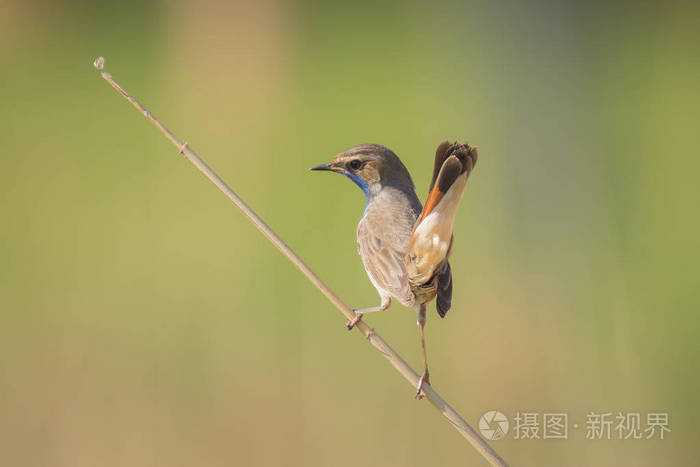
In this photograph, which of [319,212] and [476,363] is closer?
[476,363]

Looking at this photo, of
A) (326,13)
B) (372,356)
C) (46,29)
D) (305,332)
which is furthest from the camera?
(326,13)

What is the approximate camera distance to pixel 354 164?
1.83 m

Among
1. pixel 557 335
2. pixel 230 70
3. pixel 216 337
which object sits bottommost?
pixel 557 335

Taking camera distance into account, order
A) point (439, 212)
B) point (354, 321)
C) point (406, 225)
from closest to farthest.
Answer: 1. point (439, 212)
2. point (354, 321)
3. point (406, 225)

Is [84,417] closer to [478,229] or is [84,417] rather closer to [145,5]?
[478,229]

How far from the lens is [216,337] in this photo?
11.0 ft

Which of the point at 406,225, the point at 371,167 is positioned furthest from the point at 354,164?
the point at 406,225

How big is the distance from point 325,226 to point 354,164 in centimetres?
195

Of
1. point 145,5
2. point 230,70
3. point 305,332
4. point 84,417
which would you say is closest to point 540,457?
point 305,332

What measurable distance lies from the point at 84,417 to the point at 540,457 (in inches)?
83.3

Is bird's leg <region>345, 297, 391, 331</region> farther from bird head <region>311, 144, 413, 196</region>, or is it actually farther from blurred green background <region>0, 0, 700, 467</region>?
blurred green background <region>0, 0, 700, 467</region>

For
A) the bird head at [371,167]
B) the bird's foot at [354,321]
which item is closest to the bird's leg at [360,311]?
the bird's foot at [354,321]

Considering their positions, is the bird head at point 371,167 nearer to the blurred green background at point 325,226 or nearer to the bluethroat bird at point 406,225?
the bluethroat bird at point 406,225

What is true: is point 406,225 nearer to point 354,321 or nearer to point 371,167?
point 371,167
